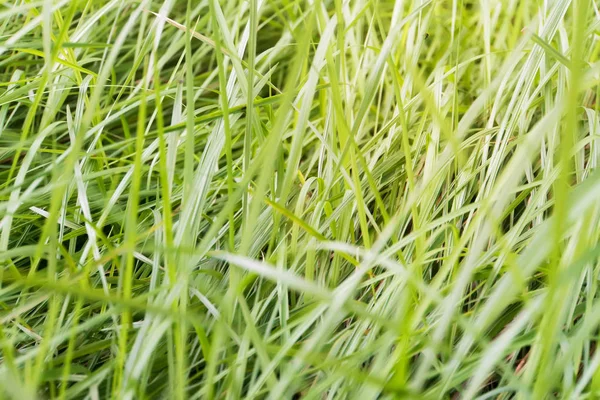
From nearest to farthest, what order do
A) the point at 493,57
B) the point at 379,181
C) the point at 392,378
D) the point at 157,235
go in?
the point at 392,378 → the point at 157,235 → the point at 379,181 → the point at 493,57

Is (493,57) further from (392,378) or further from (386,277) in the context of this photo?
(392,378)

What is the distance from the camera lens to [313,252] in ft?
1.76

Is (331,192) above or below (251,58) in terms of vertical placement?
below

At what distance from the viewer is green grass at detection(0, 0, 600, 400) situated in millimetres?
373

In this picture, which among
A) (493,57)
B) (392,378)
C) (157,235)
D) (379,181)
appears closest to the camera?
(392,378)

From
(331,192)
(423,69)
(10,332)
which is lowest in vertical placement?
(10,332)

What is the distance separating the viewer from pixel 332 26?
0.53 metres

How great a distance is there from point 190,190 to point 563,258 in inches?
12.5

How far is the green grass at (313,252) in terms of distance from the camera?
0.37 m

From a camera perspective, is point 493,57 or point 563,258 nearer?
point 563,258

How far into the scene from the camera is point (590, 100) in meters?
0.74

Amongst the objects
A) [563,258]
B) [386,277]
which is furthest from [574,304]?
[386,277]

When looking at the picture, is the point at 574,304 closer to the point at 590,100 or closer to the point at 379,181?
the point at 379,181

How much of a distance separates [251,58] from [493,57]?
477mm
